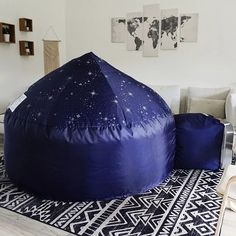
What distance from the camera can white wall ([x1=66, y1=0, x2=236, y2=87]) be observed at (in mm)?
4613

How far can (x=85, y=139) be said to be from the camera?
2373 mm

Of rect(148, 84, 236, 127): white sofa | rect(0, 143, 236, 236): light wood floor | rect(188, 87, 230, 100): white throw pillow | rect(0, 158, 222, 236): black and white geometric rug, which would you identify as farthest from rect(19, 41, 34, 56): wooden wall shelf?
rect(0, 143, 236, 236): light wood floor

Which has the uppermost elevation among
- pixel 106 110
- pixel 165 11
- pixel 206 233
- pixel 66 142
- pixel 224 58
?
pixel 165 11

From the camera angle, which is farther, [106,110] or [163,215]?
[106,110]

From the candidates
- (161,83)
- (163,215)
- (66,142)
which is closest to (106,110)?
(66,142)

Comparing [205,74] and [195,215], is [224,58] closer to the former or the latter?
[205,74]

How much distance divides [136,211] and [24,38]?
3.63m

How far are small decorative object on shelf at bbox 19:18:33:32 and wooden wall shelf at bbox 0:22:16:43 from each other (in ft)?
0.74

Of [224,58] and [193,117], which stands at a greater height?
[224,58]

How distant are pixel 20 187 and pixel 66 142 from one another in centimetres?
76

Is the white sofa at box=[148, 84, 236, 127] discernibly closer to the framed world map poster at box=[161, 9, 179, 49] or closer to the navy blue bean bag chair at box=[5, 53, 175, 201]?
the framed world map poster at box=[161, 9, 179, 49]

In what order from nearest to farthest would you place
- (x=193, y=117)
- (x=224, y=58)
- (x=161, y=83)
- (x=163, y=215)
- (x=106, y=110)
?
(x=163, y=215) → (x=106, y=110) → (x=193, y=117) → (x=224, y=58) → (x=161, y=83)

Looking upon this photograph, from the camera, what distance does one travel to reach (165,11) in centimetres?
489

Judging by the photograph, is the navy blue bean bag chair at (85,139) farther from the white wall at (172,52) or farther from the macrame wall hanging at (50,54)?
the white wall at (172,52)
